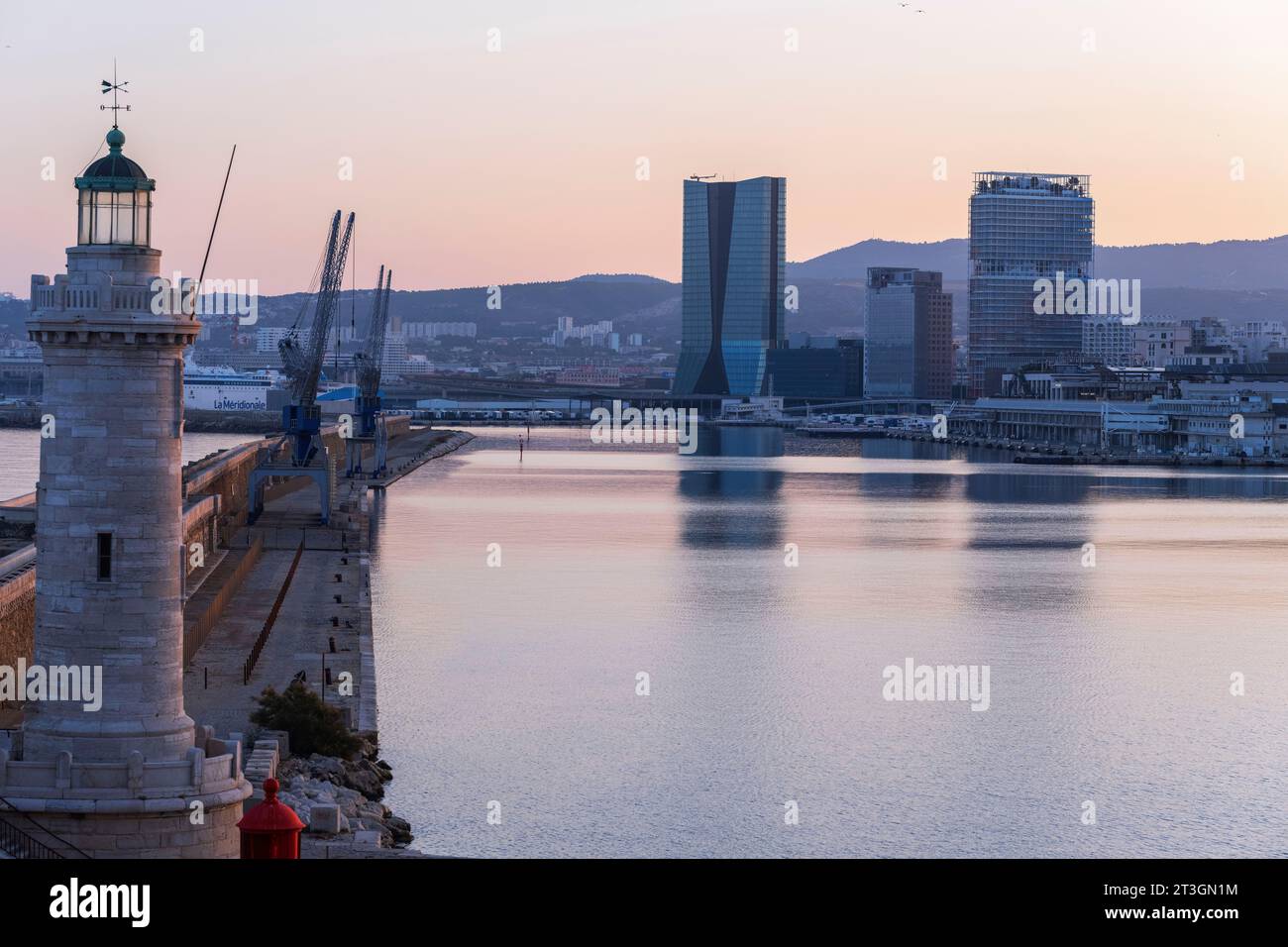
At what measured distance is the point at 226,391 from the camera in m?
192

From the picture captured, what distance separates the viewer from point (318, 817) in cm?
1831

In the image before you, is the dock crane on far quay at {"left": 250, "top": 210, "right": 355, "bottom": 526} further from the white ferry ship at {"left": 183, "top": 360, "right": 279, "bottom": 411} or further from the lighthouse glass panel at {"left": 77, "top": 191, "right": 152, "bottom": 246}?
the white ferry ship at {"left": 183, "top": 360, "right": 279, "bottom": 411}

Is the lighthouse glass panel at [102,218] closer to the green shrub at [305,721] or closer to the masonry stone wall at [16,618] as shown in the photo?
the green shrub at [305,721]

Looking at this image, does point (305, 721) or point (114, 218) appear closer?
point (114, 218)

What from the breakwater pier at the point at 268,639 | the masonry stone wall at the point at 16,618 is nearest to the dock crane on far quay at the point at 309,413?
the breakwater pier at the point at 268,639

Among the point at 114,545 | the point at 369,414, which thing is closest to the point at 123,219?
the point at 114,545

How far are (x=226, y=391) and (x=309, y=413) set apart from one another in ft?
409

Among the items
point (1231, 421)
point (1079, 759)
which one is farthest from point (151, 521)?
point (1231, 421)

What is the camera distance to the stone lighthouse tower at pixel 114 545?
14.2 m

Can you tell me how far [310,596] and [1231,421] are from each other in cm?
10891

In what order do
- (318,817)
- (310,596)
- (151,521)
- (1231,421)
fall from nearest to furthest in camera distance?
1. (151,521)
2. (318,817)
3. (310,596)
4. (1231,421)

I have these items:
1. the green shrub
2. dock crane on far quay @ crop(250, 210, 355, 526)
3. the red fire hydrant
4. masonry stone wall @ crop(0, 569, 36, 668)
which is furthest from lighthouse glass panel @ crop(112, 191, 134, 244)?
dock crane on far quay @ crop(250, 210, 355, 526)

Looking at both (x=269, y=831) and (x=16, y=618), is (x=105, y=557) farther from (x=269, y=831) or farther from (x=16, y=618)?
(x=16, y=618)
